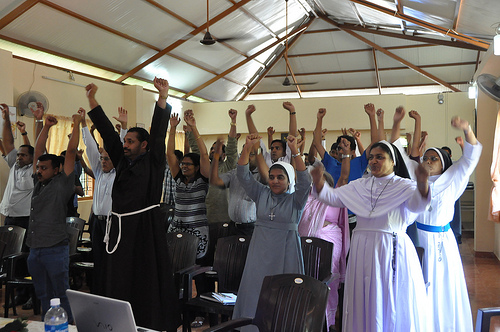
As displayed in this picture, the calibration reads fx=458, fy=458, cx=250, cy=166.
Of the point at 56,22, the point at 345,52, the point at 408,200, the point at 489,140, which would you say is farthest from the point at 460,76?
the point at 408,200

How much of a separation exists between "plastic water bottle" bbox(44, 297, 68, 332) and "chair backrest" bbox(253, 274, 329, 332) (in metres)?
1.02

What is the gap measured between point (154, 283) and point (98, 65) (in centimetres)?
711

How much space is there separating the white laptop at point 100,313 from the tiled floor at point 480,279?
95.7 inches

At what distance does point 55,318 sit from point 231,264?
5.82 ft

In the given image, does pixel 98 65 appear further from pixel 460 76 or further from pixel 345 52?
pixel 460 76

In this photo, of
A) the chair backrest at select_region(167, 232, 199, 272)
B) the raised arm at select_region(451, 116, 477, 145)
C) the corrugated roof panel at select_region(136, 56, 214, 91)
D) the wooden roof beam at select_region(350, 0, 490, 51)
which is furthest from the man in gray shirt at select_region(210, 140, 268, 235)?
the corrugated roof panel at select_region(136, 56, 214, 91)

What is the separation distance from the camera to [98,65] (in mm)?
8797

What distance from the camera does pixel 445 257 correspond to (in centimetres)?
331

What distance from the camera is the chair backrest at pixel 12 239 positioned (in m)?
4.15

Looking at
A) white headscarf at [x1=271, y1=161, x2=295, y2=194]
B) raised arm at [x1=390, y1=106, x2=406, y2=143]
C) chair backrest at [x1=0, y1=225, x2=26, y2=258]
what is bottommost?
chair backrest at [x1=0, y1=225, x2=26, y2=258]

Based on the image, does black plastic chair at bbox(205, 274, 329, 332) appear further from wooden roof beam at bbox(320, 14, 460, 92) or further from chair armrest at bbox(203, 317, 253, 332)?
wooden roof beam at bbox(320, 14, 460, 92)

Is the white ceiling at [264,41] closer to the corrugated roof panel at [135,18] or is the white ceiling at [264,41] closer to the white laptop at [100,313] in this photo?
the corrugated roof panel at [135,18]

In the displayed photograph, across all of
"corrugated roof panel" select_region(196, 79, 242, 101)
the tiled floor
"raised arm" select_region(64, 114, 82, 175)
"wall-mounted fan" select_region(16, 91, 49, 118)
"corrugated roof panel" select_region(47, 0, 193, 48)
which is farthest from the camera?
"corrugated roof panel" select_region(196, 79, 242, 101)

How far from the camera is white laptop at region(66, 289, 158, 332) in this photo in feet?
4.88
